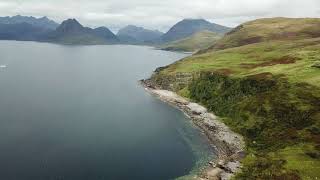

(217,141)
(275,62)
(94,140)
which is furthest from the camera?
(275,62)

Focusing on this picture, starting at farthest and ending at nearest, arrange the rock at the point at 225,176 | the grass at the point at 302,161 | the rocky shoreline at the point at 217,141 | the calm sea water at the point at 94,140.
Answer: the calm sea water at the point at 94,140 → the rocky shoreline at the point at 217,141 → the rock at the point at 225,176 → the grass at the point at 302,161

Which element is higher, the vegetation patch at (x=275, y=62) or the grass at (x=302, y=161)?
the vegetation patch at (x=275, y=62)

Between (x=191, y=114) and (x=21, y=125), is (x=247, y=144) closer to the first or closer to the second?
(x=191, y=114)

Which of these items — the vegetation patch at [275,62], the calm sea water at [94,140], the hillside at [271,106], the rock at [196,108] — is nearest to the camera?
the hillside at [271,106]

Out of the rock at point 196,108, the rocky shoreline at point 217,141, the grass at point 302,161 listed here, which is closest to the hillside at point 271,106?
the grass at point 302,161

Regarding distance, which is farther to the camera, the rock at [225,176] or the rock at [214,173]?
the rock at [214,173]

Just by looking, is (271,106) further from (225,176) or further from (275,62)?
(275,62)

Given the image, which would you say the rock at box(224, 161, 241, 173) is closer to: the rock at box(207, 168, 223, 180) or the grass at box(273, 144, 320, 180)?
the rock at box(207, 168, 223, 180)

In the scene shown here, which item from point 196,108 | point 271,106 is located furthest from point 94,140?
point 271,106

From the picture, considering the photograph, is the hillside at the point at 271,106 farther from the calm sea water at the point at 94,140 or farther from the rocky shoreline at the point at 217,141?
the calm sea water at the point at 94,140
